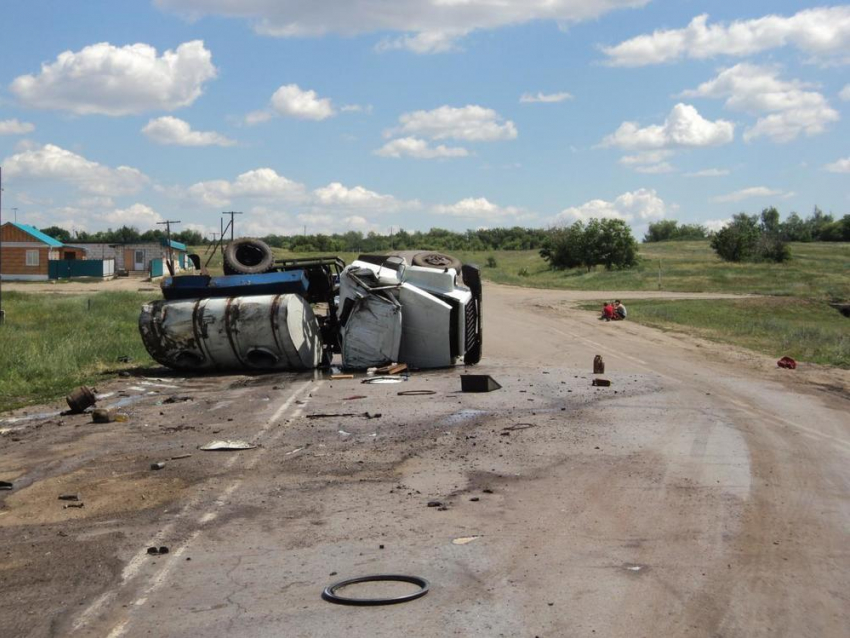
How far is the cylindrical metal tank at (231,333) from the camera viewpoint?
1744cm

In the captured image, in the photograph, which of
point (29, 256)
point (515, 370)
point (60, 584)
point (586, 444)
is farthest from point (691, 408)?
point (29, 256)

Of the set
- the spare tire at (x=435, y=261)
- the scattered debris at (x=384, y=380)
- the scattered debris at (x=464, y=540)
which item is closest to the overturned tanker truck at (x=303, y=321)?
the spare tire at (x=435, y=261)

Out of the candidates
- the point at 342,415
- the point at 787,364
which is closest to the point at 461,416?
the point at 342,415

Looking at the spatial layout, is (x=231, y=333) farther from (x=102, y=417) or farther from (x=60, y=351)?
(x=102, y=417)

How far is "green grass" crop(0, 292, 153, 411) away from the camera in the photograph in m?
16.2

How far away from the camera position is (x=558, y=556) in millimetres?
6449

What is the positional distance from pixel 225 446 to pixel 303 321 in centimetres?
759

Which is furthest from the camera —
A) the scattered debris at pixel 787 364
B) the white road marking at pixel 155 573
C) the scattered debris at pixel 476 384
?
the scattered debris at pixel 787 364

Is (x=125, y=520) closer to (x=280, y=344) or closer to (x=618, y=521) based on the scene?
(x=618, y=521)

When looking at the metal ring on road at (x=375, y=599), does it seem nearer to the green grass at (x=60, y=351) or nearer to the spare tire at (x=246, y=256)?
the green grass at (x=60, y=351)

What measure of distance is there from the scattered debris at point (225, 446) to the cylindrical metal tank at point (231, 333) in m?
6.69

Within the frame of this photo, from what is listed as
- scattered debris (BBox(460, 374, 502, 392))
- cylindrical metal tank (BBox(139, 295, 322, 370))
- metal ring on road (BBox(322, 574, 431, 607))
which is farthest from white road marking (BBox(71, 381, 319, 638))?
cylindrical metal tank (BBox(139, 295, 322, 370))

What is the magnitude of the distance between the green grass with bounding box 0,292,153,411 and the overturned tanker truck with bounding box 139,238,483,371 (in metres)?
1.69

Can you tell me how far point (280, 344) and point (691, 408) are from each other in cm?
773
